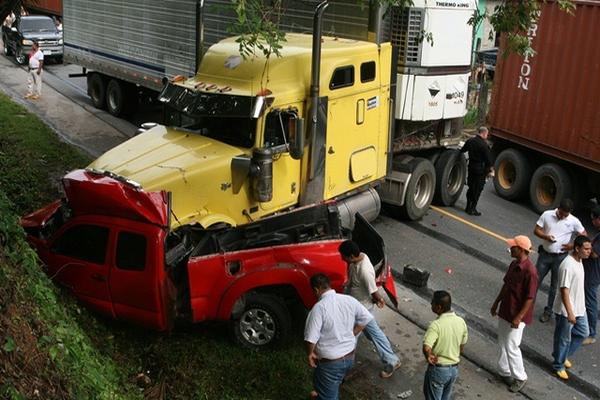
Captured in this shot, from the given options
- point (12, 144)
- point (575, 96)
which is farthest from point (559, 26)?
point (12, 144)

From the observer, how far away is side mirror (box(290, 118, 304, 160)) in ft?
26.8

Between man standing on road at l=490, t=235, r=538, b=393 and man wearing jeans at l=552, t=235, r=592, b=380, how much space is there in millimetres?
491

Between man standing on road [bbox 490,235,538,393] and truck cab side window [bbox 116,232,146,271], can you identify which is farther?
truck cab side window [bbox 116,232,146,271]

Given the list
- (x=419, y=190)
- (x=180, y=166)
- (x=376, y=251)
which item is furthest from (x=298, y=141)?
(x=419, y=190)

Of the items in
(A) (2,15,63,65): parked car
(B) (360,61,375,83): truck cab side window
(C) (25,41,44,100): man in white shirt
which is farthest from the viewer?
(A) (2,15,63,65): parked car

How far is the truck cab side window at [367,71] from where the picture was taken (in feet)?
32.0

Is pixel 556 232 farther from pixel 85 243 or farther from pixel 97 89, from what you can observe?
pixel 97 89


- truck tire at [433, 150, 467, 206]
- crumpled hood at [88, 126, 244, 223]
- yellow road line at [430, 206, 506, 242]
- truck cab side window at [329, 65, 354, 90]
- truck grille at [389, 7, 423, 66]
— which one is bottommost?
yellow road line at [430, 206, 506, 242]

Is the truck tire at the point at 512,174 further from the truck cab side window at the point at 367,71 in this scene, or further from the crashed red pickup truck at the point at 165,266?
the crashed red pickup truck at the point at 165,266

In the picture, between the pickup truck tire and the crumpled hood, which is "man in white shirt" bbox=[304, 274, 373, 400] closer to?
the crumpled hood

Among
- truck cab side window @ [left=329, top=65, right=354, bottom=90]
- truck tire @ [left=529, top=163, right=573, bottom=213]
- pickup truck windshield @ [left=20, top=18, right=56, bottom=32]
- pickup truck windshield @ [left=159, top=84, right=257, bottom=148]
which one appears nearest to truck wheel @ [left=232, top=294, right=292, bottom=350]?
pickup truck windshield @ [left=159, top=84, right=257, bottom=148]

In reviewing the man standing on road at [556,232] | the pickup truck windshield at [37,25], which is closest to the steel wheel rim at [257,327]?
the man standing on road at [556,232]

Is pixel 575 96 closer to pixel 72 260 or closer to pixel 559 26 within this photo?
pixel 559 26

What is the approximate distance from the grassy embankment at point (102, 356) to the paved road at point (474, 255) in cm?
246
